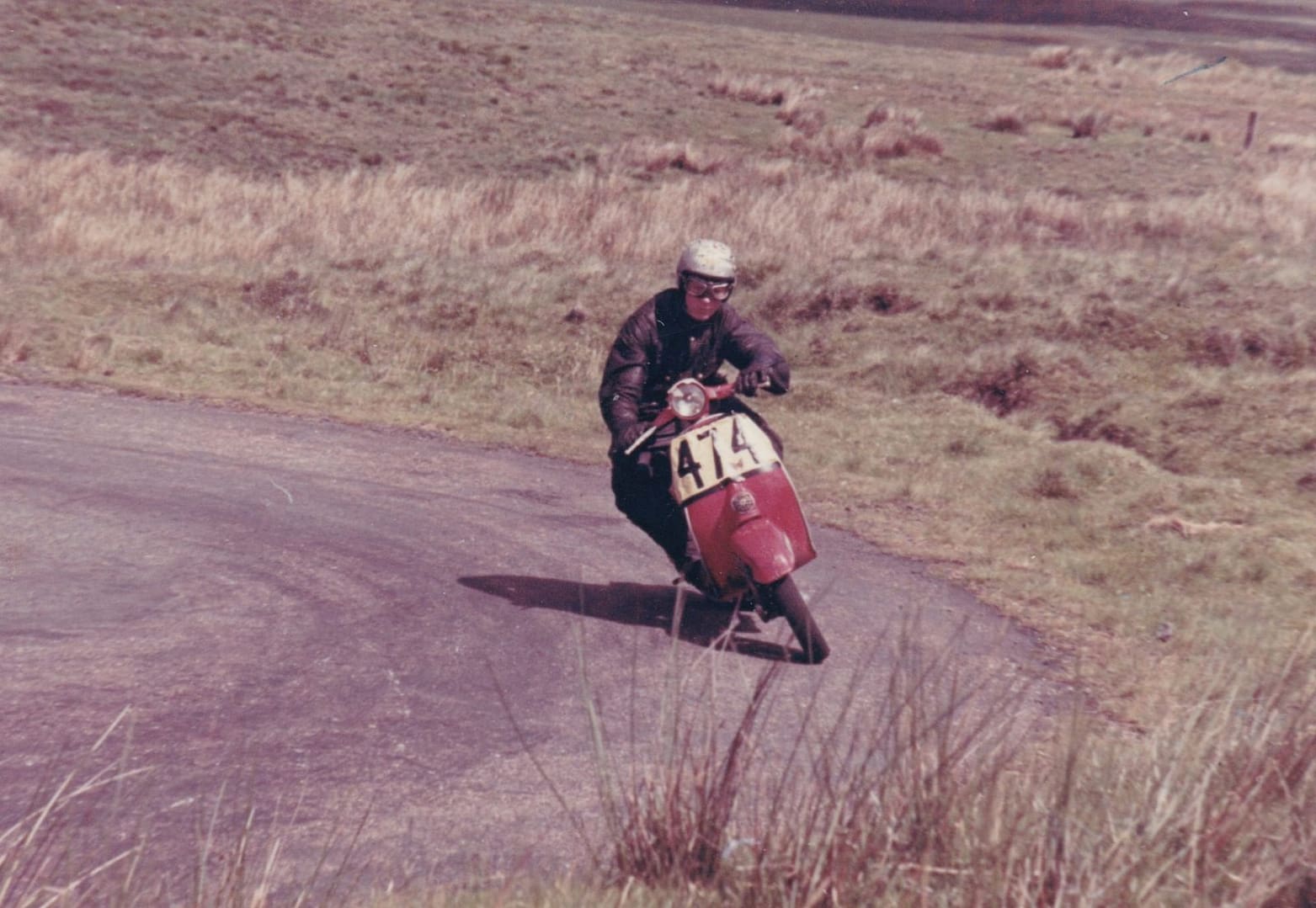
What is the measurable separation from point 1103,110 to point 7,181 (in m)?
29.9

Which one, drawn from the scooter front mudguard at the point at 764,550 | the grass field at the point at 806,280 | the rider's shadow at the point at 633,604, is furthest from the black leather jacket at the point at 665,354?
the grass field at the point at 806,280

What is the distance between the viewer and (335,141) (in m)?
33.0

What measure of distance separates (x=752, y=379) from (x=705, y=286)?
537 millimetres

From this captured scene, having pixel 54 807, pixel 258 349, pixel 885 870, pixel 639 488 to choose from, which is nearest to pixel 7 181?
pixel 258 349

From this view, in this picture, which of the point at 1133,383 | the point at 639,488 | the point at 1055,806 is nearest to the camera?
the point at 1055,806

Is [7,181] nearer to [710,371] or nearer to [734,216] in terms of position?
[734,216]

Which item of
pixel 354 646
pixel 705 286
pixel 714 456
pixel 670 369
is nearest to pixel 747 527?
pixel 714 456

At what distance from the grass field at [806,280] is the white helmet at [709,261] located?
2.72 m

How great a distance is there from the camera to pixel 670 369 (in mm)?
8016

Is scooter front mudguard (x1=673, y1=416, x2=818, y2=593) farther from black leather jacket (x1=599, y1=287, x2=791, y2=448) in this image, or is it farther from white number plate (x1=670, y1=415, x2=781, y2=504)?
black leather jacket (x1=599, y1=287, x2=791, y2=448)

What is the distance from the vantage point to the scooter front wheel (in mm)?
7211

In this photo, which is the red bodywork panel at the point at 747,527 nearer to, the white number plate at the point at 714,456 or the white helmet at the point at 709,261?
the white number plate at the point at 714,456

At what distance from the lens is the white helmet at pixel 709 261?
301 inches

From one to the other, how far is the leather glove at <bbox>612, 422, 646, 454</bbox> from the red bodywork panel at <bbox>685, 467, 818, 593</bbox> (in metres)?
0.47
